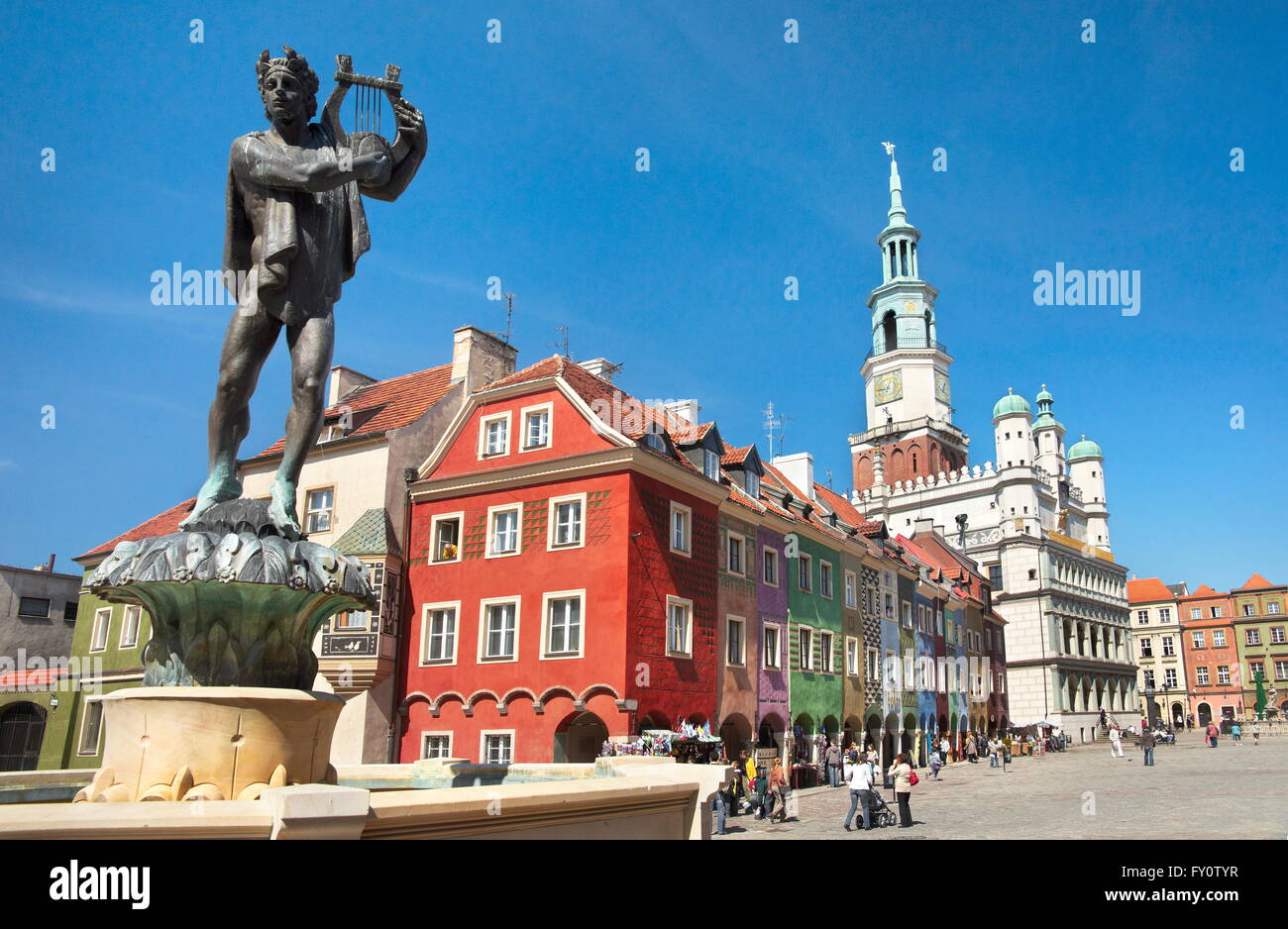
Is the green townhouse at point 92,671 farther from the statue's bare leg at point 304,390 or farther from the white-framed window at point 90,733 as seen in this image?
the statue's bare leg at point 304,390

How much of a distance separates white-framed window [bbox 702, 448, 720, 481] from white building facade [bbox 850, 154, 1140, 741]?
177 ft

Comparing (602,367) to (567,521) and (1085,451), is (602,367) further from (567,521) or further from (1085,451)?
(1085,451)

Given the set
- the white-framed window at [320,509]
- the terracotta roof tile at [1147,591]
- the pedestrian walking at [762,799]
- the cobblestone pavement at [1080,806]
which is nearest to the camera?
the cobblestone pavement at [1080,806]

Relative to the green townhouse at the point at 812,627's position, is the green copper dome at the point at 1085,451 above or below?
above

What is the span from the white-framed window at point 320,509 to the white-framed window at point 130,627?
344 inches

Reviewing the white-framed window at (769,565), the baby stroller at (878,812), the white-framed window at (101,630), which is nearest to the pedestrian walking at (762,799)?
the baby stroller at (878,812)

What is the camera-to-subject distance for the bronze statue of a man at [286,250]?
6.27 meters

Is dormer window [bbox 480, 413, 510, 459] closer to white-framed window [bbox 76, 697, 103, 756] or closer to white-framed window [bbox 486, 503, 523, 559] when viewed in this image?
white-framed window [bbox 486, 503, 523, 559]

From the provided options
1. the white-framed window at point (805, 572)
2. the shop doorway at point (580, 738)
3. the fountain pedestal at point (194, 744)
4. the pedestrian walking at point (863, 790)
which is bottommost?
the pedestrian walking at point (863, 790)

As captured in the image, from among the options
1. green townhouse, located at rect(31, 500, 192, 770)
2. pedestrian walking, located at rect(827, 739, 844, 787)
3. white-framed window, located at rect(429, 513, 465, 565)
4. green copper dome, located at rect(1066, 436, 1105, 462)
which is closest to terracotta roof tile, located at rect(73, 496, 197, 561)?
green townhouse, located at rect(31, 500, 192, 770)

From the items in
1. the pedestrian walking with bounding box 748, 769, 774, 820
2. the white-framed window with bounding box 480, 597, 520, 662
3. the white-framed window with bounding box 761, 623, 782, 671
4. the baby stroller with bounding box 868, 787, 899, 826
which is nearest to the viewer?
the baby stroller with bounding box 868, 787, 899, 826

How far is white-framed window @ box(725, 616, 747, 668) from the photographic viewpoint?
29.4 metres

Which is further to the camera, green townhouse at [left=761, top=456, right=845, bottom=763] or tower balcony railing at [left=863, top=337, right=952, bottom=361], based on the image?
tower balcony railing at [left=863, top=337, right=952, bottom=361]
